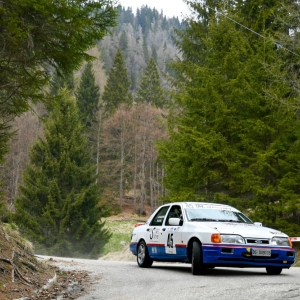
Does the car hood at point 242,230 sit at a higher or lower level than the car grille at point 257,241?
higher

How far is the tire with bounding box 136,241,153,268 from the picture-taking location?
42.9ft

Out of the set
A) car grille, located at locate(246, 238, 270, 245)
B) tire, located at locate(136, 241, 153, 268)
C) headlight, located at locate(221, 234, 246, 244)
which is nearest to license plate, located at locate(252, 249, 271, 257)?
car grille, located at locate(246, 238, 270, 245)

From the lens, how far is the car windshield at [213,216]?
11539mm

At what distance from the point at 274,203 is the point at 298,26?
21.9 ft

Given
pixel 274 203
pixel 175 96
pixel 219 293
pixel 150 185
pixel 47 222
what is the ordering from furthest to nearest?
pixel 150 185 → pixel 47 222 → pixel 175 96 → pixel 274 203 → pixel 219 293

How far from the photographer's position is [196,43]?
30312 mm

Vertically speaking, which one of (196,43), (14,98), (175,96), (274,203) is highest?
(196,43)

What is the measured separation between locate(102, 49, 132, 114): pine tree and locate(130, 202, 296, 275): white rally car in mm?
67355

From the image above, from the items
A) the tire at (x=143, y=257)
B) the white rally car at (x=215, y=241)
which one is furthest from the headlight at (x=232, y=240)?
the tire at (x=143, y=257)

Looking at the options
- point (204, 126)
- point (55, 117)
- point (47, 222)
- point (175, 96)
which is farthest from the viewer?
point (55, 117)

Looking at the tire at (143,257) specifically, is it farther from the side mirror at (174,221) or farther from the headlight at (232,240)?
the headlight at (232,240)

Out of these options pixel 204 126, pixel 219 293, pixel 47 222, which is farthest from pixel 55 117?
pixel 219 293

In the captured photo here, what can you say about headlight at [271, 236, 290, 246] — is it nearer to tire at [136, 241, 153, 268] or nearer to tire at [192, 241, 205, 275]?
tire at [192, 241, 205, 275]

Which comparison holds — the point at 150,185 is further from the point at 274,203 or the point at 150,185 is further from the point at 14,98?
the point at 14,98
